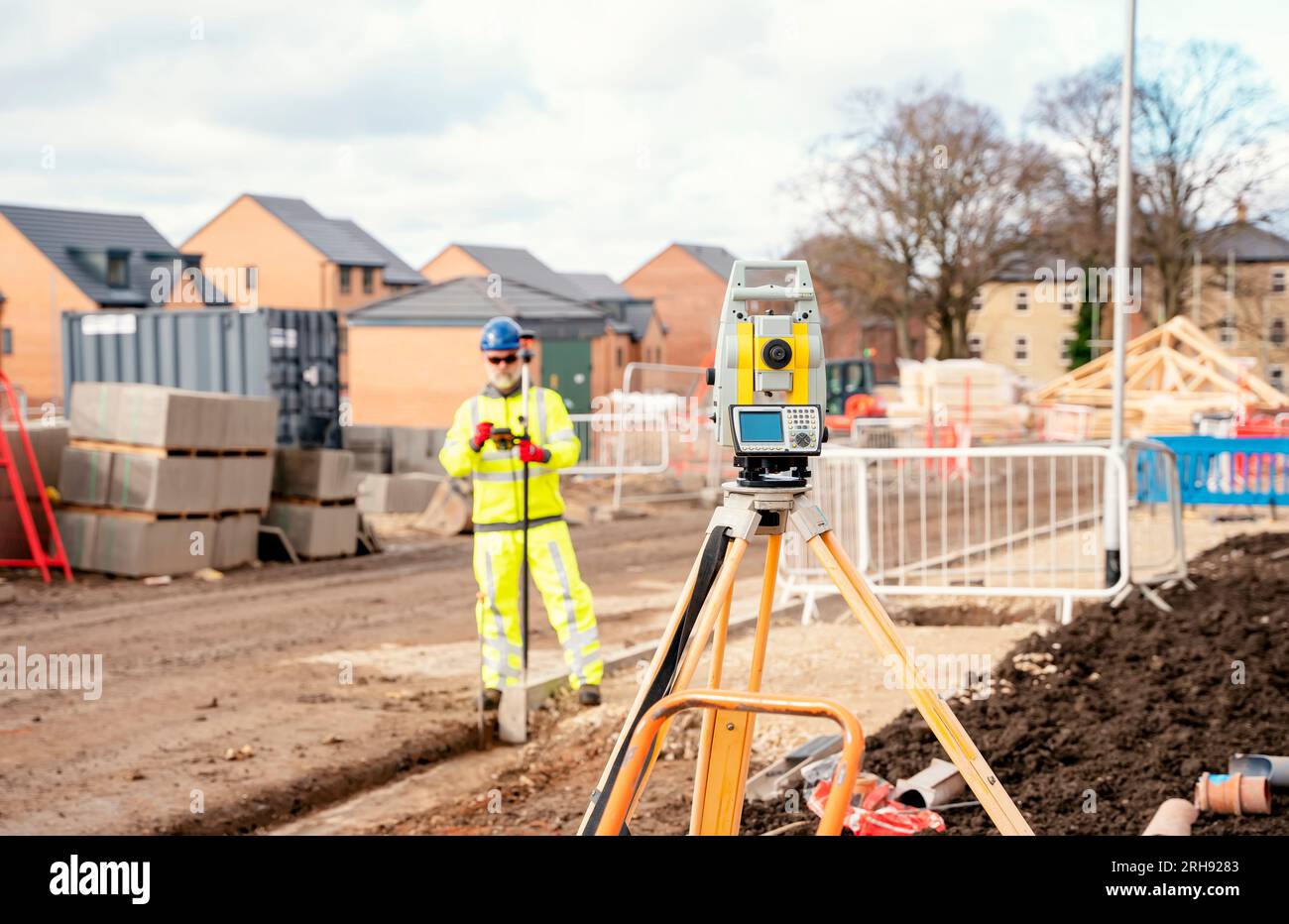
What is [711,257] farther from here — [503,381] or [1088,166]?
[503,381]

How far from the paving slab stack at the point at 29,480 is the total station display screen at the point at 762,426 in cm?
1146

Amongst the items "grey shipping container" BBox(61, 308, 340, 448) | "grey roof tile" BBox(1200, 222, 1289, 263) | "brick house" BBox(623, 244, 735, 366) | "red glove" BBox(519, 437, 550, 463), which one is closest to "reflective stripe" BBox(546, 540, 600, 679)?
"red glove" BBox(519, 437, 550, 463)

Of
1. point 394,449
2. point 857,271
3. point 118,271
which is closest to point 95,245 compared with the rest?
point 118,271

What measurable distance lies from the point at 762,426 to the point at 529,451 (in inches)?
157

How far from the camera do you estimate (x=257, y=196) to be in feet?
203

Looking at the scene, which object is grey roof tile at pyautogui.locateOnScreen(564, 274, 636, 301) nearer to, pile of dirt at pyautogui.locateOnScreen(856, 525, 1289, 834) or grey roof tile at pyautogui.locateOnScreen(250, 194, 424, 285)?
grey roof tile at pyautogui.locateOnScreen(250, 194, 424, 285)

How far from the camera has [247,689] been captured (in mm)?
8969

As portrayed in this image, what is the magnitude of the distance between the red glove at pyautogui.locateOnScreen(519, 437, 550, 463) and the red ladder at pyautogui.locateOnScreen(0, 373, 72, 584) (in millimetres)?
7372

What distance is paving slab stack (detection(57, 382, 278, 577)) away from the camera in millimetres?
13602

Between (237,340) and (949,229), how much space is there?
39.1 meters

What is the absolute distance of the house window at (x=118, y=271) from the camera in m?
56.1

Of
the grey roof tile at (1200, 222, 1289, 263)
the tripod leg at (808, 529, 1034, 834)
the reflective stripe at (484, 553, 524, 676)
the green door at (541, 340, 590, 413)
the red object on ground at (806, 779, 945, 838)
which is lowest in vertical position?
the red object on ground at (806, 779, 945, 838)
